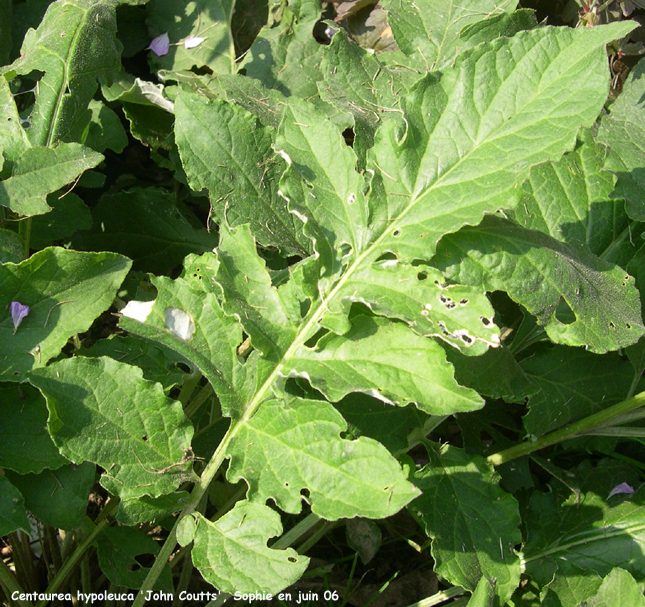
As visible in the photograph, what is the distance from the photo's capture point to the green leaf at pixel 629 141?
2.18 metres

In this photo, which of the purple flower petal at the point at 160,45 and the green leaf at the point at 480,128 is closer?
the green leaf at the point at 480,128

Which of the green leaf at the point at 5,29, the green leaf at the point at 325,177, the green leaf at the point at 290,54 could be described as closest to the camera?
the green leaf at the point at 325,177

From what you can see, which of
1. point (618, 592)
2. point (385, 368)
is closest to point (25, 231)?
point (385, 368)

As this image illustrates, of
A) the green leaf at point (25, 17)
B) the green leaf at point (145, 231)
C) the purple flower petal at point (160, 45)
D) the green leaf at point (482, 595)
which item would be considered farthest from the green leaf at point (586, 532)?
the green leaf at point (25, 17)

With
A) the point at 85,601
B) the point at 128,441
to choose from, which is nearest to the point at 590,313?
the point at 128,441

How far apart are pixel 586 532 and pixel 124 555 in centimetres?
163

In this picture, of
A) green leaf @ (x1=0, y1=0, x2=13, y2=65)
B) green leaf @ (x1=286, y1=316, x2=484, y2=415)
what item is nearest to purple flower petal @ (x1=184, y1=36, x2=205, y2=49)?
green leaf @ (x1=0, y1=0, x2=13, y2=65)

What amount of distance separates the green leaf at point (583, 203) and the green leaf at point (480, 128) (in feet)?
2.26

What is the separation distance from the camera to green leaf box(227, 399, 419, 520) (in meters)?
1.45

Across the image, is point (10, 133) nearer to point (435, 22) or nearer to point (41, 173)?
point (41, 173)

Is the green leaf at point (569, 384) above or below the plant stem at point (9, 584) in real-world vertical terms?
above

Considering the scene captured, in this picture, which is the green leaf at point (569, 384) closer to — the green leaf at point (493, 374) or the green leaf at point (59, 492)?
the green leaf at point (493, 374)

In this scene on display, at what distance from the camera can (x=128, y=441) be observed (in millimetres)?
1699

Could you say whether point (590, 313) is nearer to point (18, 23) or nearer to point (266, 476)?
point (266, 476)
